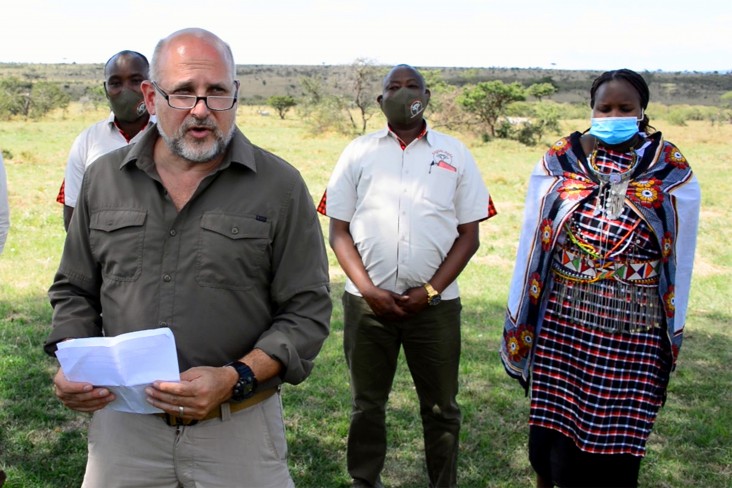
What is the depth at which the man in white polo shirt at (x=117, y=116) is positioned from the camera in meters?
4.11

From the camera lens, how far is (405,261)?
143 inches

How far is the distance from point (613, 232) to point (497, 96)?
25.5m

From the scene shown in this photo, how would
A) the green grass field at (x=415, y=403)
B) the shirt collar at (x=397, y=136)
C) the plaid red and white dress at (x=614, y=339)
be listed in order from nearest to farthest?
the plaid red and white dress at (x=614, y=339) < the shirt collar at (x=397, y=136) < the green grass field at (x=415, y=403)

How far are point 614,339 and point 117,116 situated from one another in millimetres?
2932

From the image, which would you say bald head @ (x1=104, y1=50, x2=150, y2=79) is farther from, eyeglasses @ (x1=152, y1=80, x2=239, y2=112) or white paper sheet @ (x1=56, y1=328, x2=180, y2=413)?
white paper sheet @ (x1=56, y1=328, x2=180, y2=413)

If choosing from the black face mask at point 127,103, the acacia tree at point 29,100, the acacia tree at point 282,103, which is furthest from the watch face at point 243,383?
the acacia tree at point 282,103

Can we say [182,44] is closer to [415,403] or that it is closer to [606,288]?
[606,288]

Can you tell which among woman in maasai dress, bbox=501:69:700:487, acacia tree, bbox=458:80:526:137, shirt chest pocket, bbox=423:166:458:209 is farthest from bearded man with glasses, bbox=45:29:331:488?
acacia tree, bbox=458:80:526:137

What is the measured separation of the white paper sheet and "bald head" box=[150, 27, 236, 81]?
2.61ft

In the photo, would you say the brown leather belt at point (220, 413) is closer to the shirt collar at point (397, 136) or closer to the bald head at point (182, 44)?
the bald head at point (182, 44)

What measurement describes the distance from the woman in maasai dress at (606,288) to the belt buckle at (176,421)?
1636mm

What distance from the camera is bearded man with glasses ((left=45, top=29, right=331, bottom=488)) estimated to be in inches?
85.8

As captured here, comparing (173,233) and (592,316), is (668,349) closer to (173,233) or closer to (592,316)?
(592,316)

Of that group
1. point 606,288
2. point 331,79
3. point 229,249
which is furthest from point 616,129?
point 331,79
